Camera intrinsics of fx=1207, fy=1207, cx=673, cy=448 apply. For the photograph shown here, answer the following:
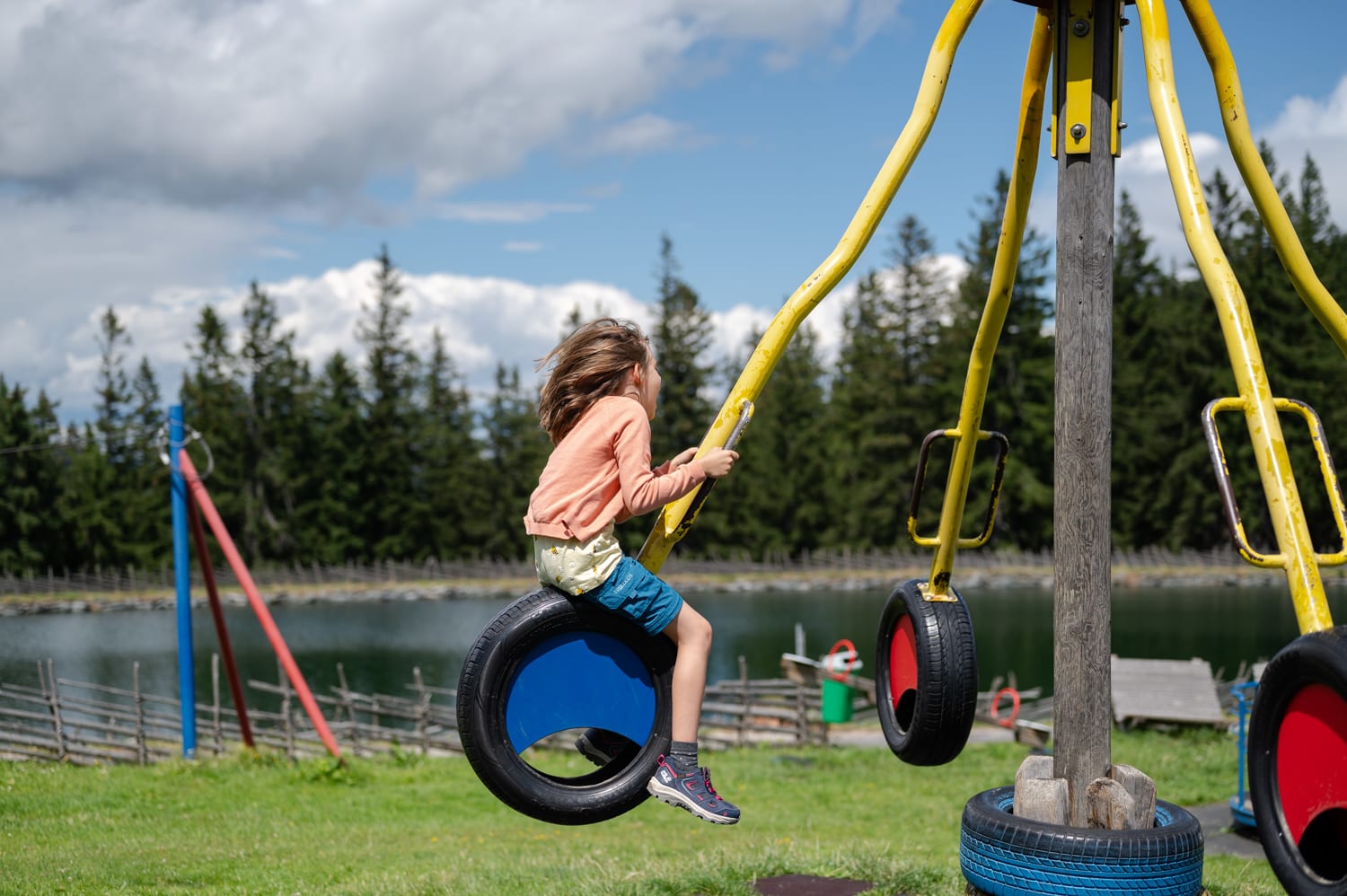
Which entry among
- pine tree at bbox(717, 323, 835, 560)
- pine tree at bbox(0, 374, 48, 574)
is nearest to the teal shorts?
pine tree at bbox(717, 323, 835, 560)

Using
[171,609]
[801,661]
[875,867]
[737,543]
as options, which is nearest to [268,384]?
[171,609]

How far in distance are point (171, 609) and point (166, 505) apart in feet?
38.7

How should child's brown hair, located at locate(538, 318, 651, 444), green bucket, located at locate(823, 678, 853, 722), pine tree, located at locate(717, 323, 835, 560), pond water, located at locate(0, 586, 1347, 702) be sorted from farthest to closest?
1. pine tree, located at locate(717, 323, 835, 560)
2. pond water, located at locate(0, 586, 1347, 702)
3. green bucket, located at locate(823, 678, 853, 722)
4. child's brown hair, located at locate(538, 318, 651, 444)

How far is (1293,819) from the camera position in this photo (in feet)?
10.2

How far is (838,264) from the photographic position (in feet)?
13.3

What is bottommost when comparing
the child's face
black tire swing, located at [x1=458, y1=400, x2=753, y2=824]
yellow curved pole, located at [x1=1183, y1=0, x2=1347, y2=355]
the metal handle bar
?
black tire swing, located at [x1=458, y1=400, x2=753, y2=824]

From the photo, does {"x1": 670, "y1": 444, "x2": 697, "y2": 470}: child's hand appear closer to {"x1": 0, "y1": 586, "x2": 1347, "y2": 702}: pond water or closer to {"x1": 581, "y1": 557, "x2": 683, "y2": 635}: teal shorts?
{"x1": 581, "y1": 557, "x2": 683, "y2": 635}: teal shorts

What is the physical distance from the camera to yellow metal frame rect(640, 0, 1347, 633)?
3.42 metres

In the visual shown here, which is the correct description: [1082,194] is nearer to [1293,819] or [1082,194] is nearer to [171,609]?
[1293,819]

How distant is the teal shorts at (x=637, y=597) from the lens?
3.52 metres

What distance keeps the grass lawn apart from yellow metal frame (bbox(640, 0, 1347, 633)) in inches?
108

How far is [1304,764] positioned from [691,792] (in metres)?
1.62

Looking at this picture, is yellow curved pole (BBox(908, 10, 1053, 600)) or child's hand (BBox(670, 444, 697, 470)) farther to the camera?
yellow curved pole (BBox(908, 10, 1053, 600))

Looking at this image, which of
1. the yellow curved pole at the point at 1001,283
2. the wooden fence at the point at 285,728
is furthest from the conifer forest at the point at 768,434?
the yellow curved pole at the point at 1001,283
